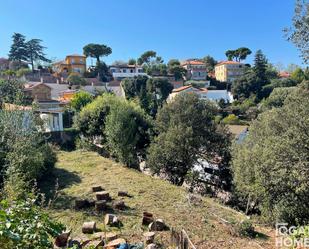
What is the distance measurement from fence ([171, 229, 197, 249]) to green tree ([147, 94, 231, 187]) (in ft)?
25.5

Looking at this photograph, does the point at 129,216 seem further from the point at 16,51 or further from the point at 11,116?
the point at 16,51

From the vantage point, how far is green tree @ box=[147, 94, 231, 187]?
13.3 meters

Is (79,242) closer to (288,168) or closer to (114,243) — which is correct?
(114,243)

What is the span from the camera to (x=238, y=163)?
10859 millimetres

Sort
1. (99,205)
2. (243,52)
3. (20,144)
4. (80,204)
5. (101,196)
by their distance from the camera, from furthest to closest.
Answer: (243,52), (20,144), (101,196), (80,204), (99,205)

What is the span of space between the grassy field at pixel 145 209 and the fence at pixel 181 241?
40 cm

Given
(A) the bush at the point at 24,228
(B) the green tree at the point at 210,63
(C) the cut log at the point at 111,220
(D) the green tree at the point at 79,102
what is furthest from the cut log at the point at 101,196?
(B) the green tree at the point at 210,63

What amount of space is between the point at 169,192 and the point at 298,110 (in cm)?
478

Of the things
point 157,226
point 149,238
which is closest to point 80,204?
point 157,226

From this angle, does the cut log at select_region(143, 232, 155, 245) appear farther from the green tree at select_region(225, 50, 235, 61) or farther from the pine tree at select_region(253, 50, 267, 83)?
the green tree at select_region(225, 50, 235, 61)

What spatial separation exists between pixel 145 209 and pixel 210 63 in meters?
69.6

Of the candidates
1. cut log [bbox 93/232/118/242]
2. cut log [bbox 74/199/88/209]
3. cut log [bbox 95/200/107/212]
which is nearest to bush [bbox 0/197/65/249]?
cut log [bbox 93/232/118/242]

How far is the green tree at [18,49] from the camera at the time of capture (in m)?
57.4

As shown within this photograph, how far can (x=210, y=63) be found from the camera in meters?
73.6
